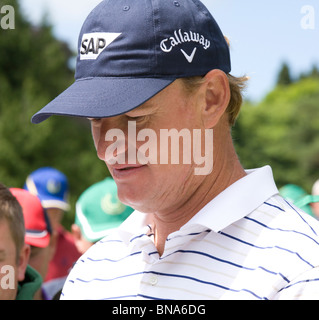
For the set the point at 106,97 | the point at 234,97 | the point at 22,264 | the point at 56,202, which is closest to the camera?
the point at 106,97

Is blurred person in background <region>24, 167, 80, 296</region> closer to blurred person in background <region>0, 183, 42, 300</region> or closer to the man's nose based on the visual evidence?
blurred person in background <region>0, 183, 42, 300</region>

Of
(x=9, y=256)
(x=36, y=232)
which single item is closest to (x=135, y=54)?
(x=9, y=256)

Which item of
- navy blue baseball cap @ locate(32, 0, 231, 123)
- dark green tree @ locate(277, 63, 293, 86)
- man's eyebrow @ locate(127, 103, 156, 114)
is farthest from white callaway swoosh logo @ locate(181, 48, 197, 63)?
dark green tree @ locate(277, 63, 293, 86)

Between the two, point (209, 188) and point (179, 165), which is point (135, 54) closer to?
point (179, 165)

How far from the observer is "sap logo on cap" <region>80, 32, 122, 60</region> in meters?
1.45

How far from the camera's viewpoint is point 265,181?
5.11 ft

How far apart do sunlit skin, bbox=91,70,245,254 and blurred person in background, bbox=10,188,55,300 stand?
67.7 inches

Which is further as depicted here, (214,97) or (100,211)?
(100,211)

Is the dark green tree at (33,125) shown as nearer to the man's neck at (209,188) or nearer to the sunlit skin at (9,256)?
the sunlit skin at (9,256)

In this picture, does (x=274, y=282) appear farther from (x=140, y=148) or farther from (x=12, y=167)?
(x=12, y=167)

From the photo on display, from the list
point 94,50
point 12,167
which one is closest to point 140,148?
point 94,50

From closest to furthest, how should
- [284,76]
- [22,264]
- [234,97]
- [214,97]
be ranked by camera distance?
[214,97] < [234,97] < [22,264] < [284,76]

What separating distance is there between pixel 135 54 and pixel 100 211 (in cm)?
234

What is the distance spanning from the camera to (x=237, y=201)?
1503mm
